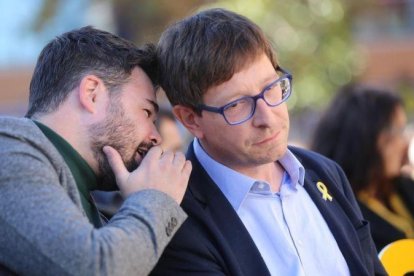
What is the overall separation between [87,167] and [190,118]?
0.48m

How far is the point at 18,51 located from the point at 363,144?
16083 millimetres

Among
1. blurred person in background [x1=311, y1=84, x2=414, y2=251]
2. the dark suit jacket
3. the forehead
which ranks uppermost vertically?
the forehead

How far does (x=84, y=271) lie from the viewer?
2.10m

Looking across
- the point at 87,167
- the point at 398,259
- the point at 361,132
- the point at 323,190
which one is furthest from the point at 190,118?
the point at 361,132

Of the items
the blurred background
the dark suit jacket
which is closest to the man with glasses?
the dark suit jacket

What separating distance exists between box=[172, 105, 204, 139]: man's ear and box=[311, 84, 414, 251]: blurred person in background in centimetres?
190

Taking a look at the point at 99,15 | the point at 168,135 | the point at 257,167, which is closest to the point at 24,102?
the point at 99,15

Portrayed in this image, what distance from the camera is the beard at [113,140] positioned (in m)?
2.60

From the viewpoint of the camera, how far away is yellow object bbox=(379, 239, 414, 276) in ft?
10.5

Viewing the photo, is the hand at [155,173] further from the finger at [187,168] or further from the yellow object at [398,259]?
the yellow object at [398,259]

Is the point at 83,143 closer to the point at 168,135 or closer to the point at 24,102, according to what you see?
the point at 168,135

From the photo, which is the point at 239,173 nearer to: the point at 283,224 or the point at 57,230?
the point at 283,224

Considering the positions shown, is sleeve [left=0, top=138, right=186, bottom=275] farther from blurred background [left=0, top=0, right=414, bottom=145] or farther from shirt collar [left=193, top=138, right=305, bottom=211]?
blurred background [left=0, top=0, right=414, bottom=145]

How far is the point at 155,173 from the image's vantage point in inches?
98.4
